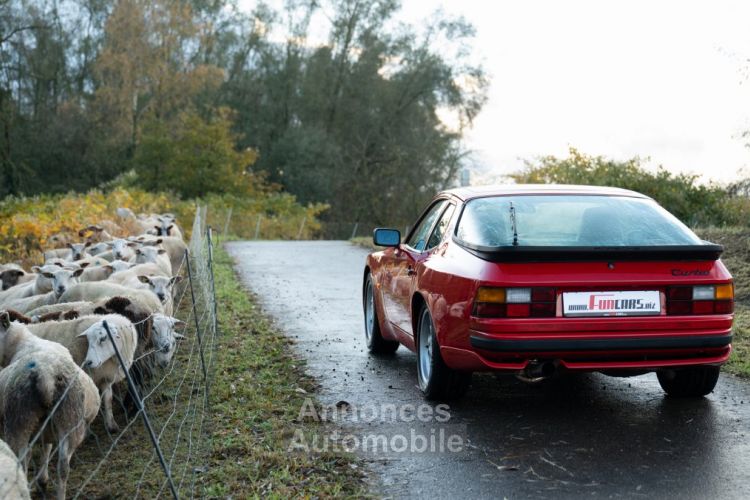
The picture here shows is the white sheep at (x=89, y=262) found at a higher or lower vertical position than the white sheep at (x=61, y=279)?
lower

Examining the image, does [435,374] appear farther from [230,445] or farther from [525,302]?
[230,445]

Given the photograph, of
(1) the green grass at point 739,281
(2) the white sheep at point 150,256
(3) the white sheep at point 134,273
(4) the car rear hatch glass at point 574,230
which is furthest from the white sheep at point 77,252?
(1) the green grass at point 739,281

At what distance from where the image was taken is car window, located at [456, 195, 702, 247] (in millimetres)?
7023

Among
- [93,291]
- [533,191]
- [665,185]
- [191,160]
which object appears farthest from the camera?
[191,160]

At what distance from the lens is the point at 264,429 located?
7109 mm

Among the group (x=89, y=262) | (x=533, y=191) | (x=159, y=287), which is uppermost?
(x=533, y=191)

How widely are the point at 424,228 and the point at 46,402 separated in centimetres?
418

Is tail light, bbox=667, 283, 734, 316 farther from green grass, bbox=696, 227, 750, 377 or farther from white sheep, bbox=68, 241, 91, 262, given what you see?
white sheep, bbox=68, 241, 91, 262

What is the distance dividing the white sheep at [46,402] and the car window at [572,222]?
3.09 metres

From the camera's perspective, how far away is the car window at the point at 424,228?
859cm

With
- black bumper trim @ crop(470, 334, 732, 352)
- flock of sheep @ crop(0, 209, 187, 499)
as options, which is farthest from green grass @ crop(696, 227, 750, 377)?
flock of sheep @ crop(0, 209, 187, 499)

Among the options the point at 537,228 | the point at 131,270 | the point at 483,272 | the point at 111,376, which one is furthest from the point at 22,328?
the point at 131,270

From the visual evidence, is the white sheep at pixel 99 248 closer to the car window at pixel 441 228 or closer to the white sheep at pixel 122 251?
the white sheep at pixel 122 251

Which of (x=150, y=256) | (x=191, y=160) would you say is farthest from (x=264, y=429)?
(x=191, y=160)
